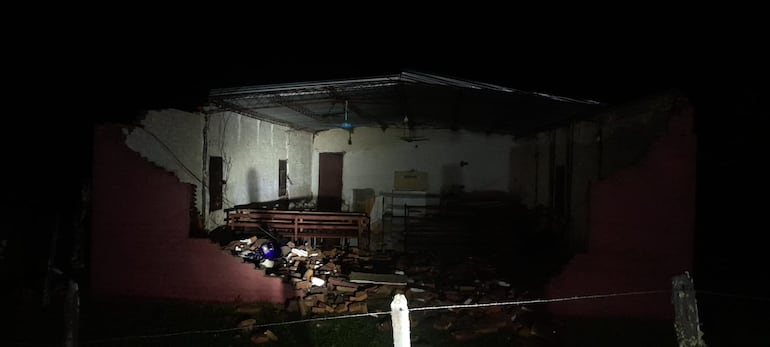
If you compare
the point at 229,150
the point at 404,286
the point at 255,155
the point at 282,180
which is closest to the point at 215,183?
the point at 229,150

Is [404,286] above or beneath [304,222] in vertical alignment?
beneath

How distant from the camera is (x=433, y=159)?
1636 centimetres

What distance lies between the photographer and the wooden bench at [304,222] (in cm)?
1068

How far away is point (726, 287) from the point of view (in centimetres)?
1000

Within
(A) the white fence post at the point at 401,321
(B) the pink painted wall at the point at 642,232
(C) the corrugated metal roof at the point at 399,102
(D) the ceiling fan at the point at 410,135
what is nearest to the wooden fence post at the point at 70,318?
(A) the white fence post at the point at 401,321

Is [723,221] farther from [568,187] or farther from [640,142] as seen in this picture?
[640,142]

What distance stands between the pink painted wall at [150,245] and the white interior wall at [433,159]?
30.0 feet

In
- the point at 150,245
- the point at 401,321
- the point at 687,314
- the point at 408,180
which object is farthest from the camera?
the point at 408,180

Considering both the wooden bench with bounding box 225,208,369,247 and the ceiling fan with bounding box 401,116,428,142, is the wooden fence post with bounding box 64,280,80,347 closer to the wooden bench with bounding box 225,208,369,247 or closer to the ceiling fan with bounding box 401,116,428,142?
the wooden bench with bounding box 225,208,369,247

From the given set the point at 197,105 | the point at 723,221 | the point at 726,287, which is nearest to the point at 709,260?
the point at 723,221

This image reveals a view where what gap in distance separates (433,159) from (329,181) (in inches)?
163

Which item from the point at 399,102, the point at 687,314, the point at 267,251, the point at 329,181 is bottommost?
the point at 267,251

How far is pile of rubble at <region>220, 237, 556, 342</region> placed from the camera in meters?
6.83

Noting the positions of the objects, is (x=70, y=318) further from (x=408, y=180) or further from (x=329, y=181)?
(x=408, y=180)
